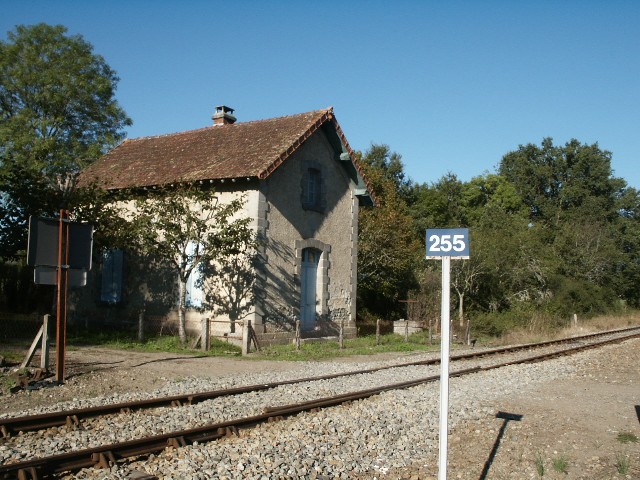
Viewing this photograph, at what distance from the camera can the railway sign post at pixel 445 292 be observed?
5.38 m

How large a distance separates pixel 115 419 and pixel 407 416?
3997mm

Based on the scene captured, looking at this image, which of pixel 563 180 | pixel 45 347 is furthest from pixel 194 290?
pixel 563 180

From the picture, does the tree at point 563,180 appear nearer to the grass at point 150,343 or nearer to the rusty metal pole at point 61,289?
the grass at point 150,343

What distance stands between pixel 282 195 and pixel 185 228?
3.38 meters

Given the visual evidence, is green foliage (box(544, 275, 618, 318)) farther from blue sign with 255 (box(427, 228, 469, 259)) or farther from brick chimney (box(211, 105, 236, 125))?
blue sign with 255 (box(427, 228, 469, 259))

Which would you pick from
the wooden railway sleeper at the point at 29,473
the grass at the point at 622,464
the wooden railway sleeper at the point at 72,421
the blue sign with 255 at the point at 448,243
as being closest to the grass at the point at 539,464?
the grass at the point at 622,464

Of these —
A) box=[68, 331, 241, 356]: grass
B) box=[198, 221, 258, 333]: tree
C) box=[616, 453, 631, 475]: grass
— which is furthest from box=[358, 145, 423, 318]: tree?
box=[616, 453, 631, 475]: grass

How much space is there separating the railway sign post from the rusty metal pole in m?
7.39

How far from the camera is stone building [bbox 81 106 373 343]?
18125mm

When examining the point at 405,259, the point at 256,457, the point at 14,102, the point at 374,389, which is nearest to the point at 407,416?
the point at 374,389

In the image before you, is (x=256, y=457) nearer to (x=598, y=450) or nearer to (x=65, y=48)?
(x=598, y=450)

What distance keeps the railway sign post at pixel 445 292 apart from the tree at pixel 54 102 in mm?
30423

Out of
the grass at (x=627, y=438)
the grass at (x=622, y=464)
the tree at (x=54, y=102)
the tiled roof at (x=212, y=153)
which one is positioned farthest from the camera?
the tree at (x=54, y=102)

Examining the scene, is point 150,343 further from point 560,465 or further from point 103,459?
point 560,465
